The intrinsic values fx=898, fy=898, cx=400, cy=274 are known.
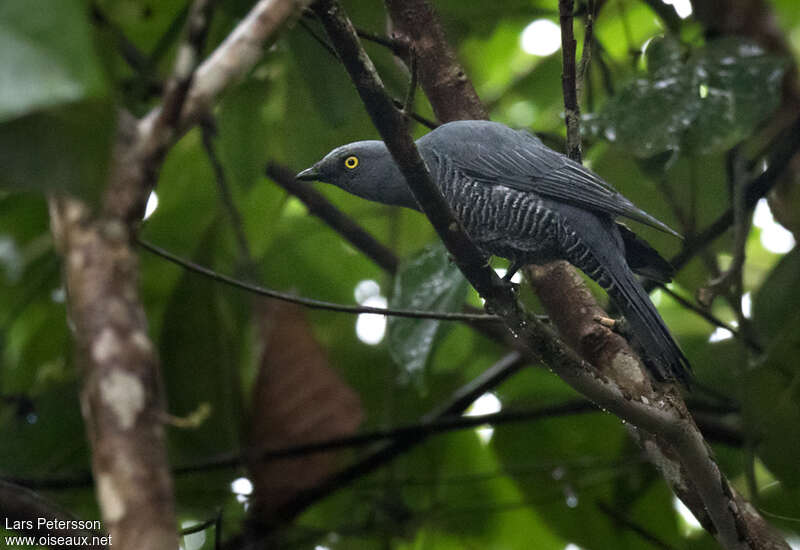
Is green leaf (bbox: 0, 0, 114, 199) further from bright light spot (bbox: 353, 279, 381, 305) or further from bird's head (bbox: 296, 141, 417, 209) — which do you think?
bright light spot (bbox: 353, 279, 381, 305)

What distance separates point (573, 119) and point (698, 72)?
111 centimetres

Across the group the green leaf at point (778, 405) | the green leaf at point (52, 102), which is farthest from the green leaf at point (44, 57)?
the green leaf at point (778, 405)

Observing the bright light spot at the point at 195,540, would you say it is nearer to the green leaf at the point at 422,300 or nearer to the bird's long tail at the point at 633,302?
the green leaf at the point at 422,300

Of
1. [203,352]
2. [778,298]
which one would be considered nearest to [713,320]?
[778,298]

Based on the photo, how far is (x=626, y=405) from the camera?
2521 millimetres

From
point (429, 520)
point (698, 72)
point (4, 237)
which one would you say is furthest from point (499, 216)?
point (4, 237)

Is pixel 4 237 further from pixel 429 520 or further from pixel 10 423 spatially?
pixel 429 520

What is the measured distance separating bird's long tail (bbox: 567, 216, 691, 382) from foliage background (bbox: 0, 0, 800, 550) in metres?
0.43

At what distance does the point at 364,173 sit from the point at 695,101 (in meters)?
1.47

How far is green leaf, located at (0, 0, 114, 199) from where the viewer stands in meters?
1.54

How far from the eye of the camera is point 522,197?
12.6 feet

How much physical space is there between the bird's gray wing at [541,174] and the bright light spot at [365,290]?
151 cm

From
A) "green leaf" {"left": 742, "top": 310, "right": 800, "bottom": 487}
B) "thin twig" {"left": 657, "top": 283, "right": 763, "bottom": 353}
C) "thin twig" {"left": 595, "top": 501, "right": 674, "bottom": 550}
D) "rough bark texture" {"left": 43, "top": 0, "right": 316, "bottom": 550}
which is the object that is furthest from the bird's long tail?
"rough bark texture" {"left": 43, "top": 0, "right": 316, "bottom": 550}

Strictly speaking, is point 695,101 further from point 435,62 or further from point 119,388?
point 119,388
